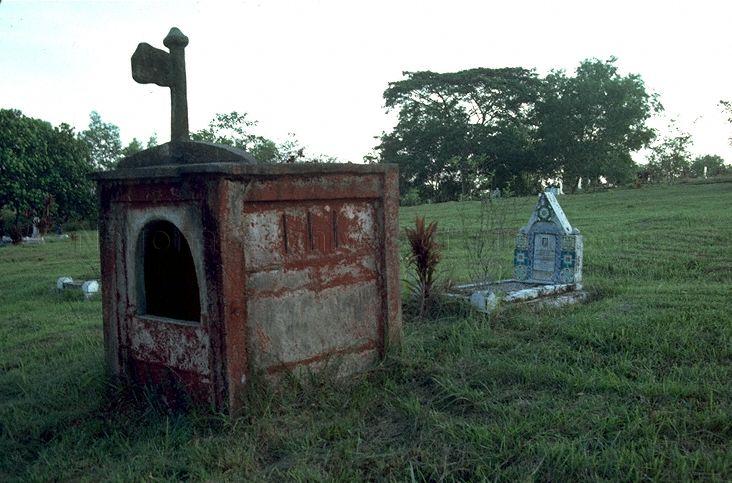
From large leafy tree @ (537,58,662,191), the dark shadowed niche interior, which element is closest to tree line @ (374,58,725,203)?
large leafy tree @ (537,58,662,191)

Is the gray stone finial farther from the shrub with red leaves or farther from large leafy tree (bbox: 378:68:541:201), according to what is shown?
large leafy tree (bbox: 378:68:541:201)

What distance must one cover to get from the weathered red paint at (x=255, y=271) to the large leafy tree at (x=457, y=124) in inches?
1020

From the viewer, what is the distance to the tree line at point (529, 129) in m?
30.1

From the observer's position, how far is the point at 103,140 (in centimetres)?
4547

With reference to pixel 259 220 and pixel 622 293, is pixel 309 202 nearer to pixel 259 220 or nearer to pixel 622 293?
pixel 259 220

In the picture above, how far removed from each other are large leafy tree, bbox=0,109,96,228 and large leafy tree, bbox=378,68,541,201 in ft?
47.4

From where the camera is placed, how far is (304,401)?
412cm

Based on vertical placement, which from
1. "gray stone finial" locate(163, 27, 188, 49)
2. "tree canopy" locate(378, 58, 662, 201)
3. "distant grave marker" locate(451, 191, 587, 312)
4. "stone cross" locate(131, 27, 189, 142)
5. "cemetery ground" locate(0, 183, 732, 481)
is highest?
"tree canopy" locate(378, 58, 662, 201)

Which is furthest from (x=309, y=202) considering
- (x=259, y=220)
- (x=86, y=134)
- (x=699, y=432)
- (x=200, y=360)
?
(x=86, y=134)

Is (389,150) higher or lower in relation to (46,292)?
higher

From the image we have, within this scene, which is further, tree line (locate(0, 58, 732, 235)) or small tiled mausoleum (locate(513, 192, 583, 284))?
tree line (locate(0, 58, 732, 235))

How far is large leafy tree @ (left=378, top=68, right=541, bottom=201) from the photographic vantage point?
101 ft

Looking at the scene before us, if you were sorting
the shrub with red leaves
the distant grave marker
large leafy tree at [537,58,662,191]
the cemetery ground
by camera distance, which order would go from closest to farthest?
the cemetery ground → the shrub with red leaves → the distant grave marker → large leafy tree at [537,58,662,191]

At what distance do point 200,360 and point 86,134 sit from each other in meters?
44.7
